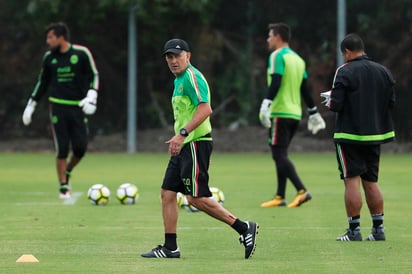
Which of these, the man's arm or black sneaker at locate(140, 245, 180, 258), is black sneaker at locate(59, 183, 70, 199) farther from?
the man's arm

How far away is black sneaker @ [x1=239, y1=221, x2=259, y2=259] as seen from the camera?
960cm

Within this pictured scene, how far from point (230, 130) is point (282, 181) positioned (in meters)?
15.5

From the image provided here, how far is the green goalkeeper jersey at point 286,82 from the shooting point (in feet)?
48.5

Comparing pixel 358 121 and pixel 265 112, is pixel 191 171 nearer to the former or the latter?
pixel 358 121

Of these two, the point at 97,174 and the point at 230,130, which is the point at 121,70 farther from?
the point at 97,174

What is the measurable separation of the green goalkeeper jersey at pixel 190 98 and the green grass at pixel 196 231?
109cm

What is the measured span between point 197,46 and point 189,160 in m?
20.3

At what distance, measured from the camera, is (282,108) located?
48.8 ft

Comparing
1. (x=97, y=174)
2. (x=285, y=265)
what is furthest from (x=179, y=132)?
(x=97, y=174)

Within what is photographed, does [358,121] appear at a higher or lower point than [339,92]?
lower

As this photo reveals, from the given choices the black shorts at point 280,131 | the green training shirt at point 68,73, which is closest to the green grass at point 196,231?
the black shorts at point 280,131

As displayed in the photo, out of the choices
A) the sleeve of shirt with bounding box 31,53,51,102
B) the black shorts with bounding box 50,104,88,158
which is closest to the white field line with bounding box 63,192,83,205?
the black shorts with bounding box 50,104,88,158

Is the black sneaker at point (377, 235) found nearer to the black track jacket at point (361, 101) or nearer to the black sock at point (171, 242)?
the black track jacket at point (361, 101)

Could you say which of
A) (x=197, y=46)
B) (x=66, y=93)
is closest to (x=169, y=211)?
(x=66, y=93)
